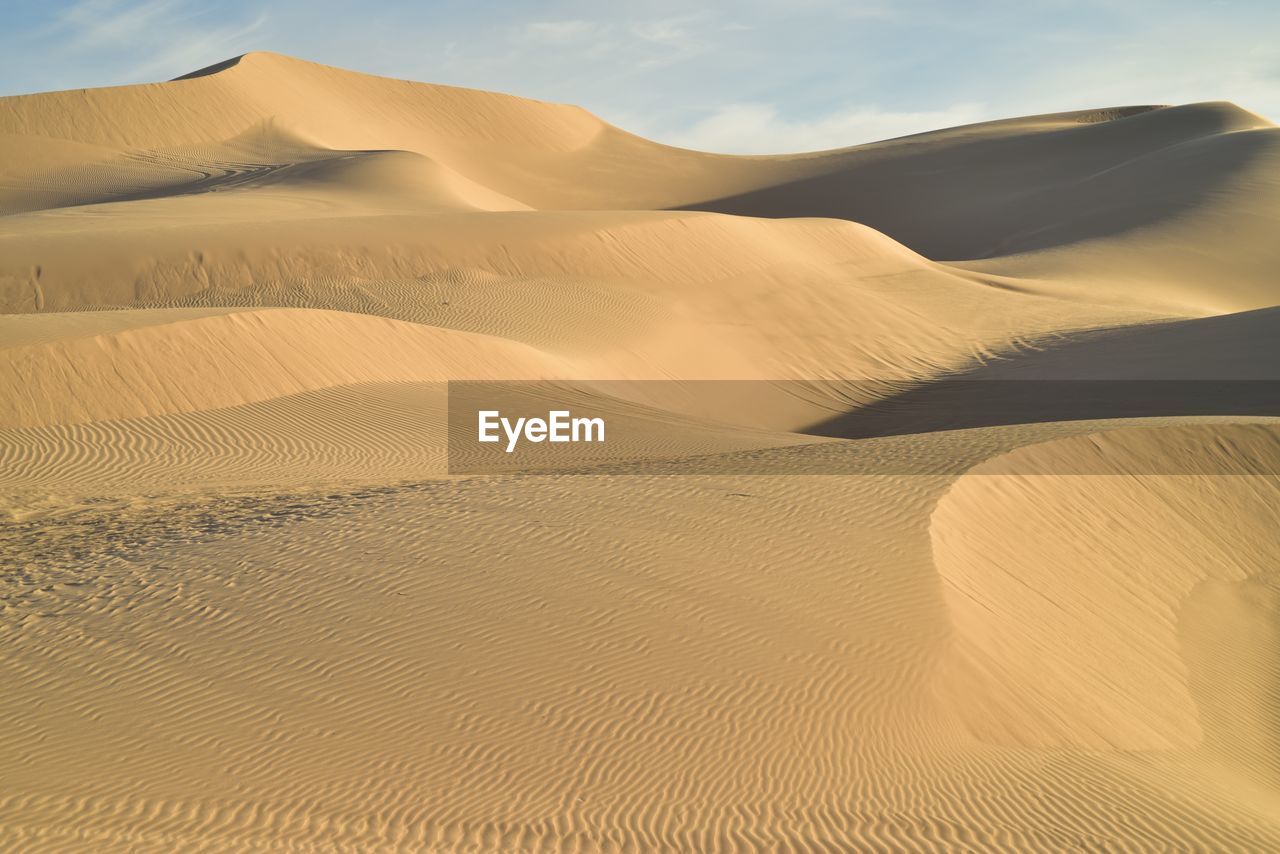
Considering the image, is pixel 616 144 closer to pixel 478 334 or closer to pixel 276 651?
pixel 478 334

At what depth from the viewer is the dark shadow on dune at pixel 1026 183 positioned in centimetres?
5288

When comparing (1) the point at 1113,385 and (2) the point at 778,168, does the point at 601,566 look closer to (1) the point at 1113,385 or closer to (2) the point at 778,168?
(1) the point at 1113,385

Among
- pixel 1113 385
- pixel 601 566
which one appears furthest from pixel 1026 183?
pixel 601 566

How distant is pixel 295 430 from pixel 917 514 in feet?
31.2

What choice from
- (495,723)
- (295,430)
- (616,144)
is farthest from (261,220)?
(616,144)

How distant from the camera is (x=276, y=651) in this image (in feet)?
27.0

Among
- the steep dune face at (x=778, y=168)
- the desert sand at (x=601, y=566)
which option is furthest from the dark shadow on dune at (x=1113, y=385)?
the steep dune face at (x=778, y=168)

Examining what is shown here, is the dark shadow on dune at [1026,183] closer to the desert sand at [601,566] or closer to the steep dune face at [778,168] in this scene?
the steep dune face at [778,168]

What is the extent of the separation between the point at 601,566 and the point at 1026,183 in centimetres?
5802

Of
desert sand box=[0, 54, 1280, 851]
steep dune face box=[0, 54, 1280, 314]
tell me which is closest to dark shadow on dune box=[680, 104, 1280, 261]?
steep dune face box=[0, 54, 1280, 314]

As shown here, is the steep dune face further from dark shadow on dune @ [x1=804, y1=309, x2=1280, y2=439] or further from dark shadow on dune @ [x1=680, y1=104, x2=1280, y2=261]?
dark shadow on dune @ [x1=804, y1=309, x2=1280, y2=439]

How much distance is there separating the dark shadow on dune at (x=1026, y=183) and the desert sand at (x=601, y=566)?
25.3 meters

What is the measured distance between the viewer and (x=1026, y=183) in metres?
61.8

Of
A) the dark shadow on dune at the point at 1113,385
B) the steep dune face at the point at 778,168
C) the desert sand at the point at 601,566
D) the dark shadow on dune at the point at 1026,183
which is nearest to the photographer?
the desert sand at the point at 601,566
